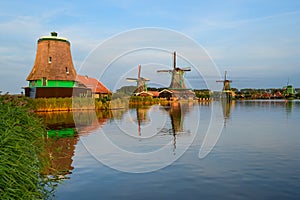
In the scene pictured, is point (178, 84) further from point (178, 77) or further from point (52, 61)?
point (52, 61)

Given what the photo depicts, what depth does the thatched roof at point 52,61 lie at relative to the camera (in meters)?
41.0

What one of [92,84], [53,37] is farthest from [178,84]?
[53,37]

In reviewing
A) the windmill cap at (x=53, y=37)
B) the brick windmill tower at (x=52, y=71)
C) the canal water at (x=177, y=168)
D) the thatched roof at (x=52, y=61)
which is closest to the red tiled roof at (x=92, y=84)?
the brick windmill tower at (x=52, y=71)

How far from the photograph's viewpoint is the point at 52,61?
1646 inches

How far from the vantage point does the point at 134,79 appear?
7038 cm

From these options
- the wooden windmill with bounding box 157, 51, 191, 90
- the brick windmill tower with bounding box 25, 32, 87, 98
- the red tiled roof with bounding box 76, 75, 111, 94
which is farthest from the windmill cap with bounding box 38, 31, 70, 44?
the wooden windmill with bounding box 157, 51, 191, 90

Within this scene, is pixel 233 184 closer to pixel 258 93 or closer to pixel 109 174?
pixel 109 174

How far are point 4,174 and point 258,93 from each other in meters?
146

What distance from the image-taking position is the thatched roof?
40969 millimetres

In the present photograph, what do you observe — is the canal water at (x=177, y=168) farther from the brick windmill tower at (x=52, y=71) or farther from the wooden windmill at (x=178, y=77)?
the wooden windmill at (x=178, y=77)

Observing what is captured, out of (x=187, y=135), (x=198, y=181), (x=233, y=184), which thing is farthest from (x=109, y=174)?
(x=187, y=135)

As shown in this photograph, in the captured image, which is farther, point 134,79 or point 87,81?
point 134,79

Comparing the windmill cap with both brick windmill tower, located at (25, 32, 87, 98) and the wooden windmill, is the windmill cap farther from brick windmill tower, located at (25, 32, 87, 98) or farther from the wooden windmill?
the wooden windmill

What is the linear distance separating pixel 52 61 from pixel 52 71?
1823mm
